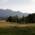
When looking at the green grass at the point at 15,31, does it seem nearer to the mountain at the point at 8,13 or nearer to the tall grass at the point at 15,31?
the tall grass at the point at 15,31

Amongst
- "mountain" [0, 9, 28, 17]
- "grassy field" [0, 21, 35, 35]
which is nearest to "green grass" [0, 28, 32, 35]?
"grassy field" [0, 21, 35, 35]

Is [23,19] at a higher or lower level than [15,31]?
higher

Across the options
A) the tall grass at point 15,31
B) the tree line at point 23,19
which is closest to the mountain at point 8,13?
the tree line at point 23,19

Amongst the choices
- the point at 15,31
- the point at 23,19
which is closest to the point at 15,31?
the point at 15,31

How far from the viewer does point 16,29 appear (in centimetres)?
70

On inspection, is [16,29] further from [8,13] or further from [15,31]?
[8,13]

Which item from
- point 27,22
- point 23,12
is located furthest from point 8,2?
point 27,22

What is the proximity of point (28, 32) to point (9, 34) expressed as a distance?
0.19 m

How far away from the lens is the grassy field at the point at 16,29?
700 millimetres

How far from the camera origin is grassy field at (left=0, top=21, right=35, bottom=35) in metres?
0.70

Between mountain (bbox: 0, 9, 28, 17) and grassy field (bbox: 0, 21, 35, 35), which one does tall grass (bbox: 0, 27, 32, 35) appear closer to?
grassy field (bbox: 0, 21, 35, 35)

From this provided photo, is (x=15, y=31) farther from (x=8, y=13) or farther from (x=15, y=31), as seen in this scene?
(x=8, y=13)

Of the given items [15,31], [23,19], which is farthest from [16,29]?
[23,19]

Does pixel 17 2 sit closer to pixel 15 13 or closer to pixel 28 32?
pixel 15 13
